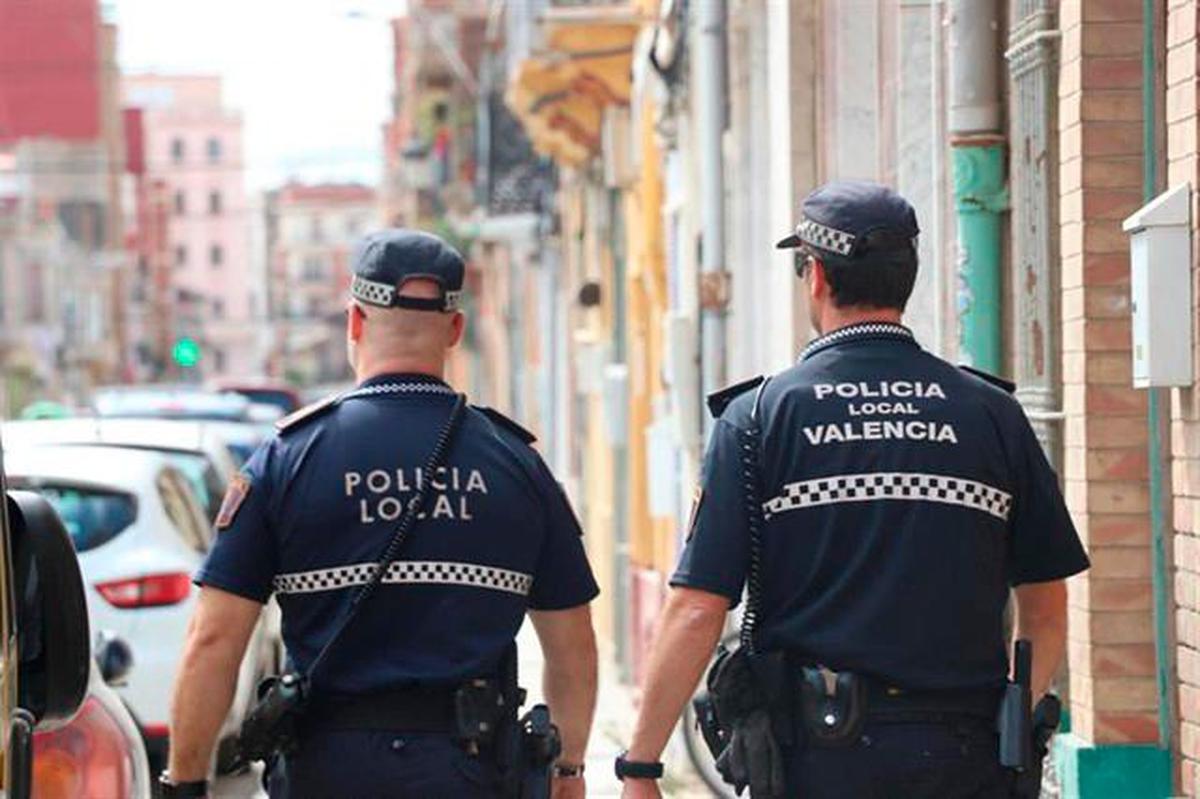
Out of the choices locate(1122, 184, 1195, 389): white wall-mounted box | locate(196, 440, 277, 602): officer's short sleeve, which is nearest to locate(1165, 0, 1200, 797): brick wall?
locate(1122, 184, 1195, 389): white wall-mounted box

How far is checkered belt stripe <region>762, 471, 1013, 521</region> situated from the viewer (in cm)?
578

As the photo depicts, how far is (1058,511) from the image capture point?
5957 millimetres

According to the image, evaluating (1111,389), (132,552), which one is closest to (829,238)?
(1111,389)

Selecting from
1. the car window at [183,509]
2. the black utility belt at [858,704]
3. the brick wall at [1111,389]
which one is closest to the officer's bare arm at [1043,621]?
the black utility belt at [858,704]

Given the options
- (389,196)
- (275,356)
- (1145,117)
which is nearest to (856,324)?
(1145,117)

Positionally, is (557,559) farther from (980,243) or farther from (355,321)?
(980,243)

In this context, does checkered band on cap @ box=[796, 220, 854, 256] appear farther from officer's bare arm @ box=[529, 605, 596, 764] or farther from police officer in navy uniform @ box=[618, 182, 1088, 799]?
Result: officer's bare arm @ box=[529, 605, 596, 764]

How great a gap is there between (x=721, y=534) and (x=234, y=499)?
102cm

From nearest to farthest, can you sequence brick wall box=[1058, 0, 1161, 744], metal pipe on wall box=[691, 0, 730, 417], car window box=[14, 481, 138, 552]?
1. brick wall box=[1058, 0, 1161, 744]
2. car window box=[14, 481, 138, 552]
3. metal pipe on wall box=[691, 0, 730, 417]

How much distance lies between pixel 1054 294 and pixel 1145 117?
0.78m

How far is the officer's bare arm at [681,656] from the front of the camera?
5840 mm

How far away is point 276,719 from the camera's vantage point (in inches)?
234

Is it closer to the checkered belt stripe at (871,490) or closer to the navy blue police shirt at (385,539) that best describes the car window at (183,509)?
the navy blue police shirt at (385,539)

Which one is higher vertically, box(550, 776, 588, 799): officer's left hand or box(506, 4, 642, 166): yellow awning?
box(506, 4, 642, 166): yellow awning
